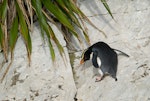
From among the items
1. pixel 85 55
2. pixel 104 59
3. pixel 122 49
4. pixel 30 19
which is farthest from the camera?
pixel 30 19

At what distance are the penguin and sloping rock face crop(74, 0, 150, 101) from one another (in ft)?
0.16

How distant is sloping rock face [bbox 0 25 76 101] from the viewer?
9.75 feet

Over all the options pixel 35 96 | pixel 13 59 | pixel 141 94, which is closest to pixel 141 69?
pixel 141 94

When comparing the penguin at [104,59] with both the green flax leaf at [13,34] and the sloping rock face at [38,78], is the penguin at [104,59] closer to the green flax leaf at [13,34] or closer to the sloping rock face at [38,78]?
the sloping rock face at [38,78]

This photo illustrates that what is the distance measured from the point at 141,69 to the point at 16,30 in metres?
0.99

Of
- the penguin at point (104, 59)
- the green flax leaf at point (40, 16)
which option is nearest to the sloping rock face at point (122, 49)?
the penguin at point (104, 59)

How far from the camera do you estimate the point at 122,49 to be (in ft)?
10.7

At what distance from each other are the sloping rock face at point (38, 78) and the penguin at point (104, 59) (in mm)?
206

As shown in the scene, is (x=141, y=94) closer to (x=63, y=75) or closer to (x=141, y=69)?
(x=141, y=69)

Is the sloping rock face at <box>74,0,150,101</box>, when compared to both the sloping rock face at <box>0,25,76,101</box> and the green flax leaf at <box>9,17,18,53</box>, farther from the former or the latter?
the green flax leaf at <box>9,17,18,53</box>

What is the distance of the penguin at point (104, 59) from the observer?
2.98 meters

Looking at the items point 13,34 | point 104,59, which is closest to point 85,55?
point 104,59

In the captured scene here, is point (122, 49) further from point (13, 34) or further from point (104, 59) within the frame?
point (13, 34)

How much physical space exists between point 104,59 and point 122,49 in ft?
0.95
